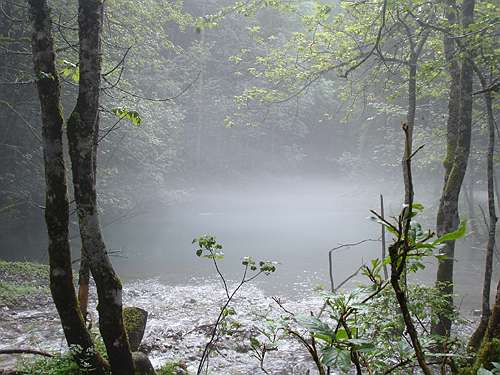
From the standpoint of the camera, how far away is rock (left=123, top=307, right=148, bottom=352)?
459 centimetres

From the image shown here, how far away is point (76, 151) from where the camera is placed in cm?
308

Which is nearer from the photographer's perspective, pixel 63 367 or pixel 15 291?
pixel 63 367

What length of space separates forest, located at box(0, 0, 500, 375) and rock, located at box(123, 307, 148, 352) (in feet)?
0.09

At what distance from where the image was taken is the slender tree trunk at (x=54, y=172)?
3.21 metres

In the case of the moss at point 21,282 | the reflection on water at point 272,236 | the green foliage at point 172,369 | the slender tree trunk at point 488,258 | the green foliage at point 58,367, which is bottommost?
the reflection on water at point 272,236

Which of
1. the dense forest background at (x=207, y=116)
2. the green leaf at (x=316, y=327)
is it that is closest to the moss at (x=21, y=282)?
the dense forest background at (x=207, y=116)

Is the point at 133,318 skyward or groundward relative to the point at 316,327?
groundward

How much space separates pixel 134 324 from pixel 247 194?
97.4 ft

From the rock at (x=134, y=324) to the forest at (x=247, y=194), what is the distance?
0.09ft

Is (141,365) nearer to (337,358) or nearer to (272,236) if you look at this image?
(337,358)

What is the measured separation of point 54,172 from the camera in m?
3.27

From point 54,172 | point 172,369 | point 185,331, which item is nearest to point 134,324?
point 172,369

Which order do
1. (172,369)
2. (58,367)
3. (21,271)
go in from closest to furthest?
(58,367) < (172,369) < (21,271)

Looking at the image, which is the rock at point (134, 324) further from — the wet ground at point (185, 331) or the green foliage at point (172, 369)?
the wet ground at point (185, 331)
